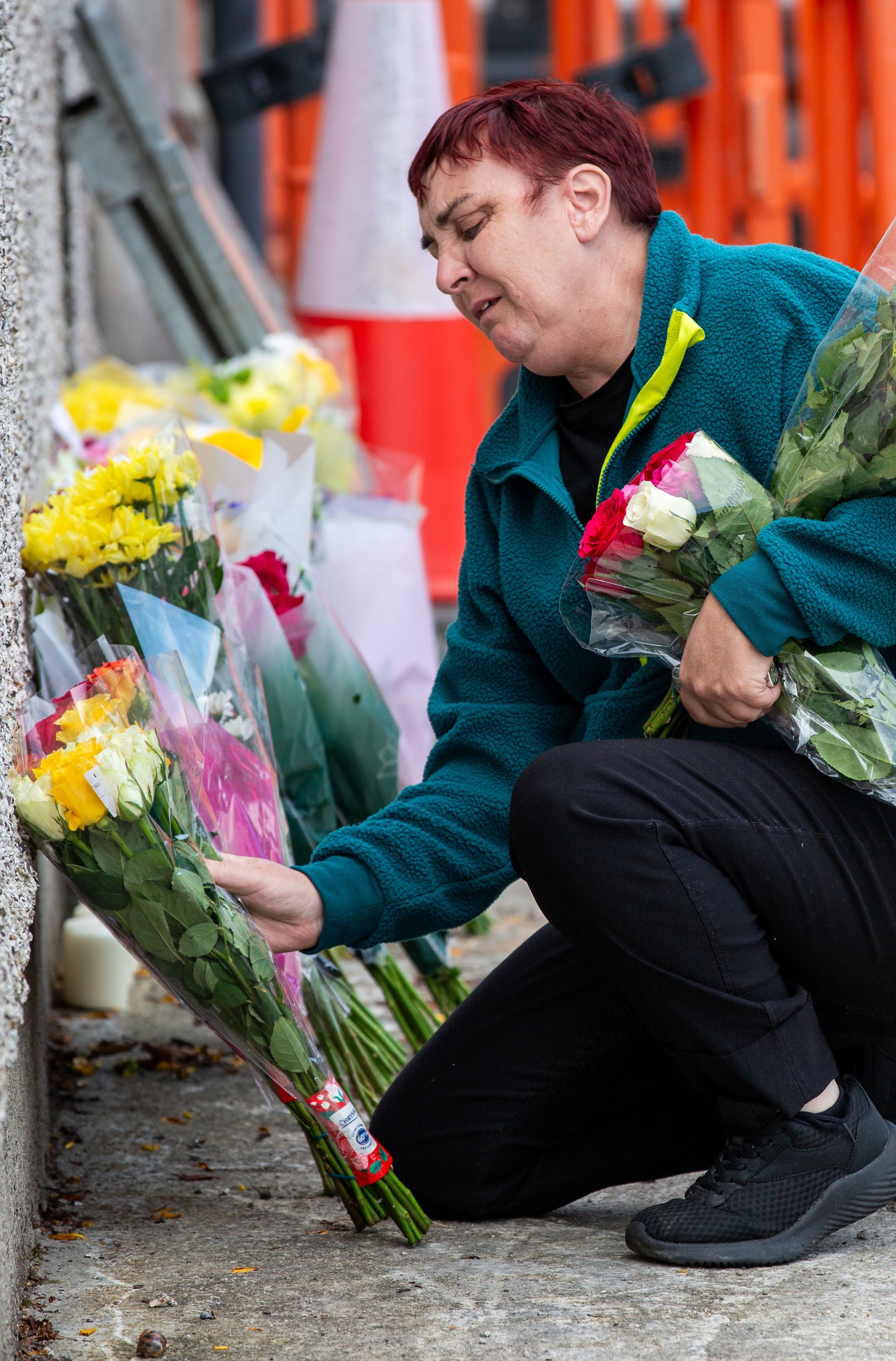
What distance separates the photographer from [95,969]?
253 centimetres

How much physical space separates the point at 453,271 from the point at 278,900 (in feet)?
2.38

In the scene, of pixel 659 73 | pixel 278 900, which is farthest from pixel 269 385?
pixel 659 73

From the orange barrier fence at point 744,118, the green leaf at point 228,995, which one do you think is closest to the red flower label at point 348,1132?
the green leaf at point 228,995

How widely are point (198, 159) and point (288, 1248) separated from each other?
3.62 metres

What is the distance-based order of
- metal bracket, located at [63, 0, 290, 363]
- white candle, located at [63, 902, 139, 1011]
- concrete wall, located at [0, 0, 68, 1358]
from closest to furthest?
concrete wall, located at [0, 0, 68, 1358]
white candle, located at [63, 902, 139, 1011]
metal bracket, located at [63, 0, 290, 363]

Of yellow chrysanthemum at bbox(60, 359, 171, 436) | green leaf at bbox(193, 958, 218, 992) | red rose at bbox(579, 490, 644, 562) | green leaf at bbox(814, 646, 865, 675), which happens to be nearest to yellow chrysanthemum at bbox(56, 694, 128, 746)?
green leaf at bbox(193, 958, 218, 992)

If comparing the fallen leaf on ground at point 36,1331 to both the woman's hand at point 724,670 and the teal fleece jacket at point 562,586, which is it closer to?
the teal fleece jacket at point 562,586

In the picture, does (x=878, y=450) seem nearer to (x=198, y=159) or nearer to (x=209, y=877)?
(x=209, y=877)

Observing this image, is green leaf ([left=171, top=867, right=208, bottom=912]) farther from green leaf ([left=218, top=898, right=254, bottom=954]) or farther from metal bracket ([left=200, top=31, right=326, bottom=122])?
metal bracket ([left=200, top=31, right=326, bottom=122])

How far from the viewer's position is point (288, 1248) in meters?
1.65

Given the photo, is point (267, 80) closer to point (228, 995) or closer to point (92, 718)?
point (92, 718)

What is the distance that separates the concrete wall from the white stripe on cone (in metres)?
1.38

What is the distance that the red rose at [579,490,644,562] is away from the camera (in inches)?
60.1

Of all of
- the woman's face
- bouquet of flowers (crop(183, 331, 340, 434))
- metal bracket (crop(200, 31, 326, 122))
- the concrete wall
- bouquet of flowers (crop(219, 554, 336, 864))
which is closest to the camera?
the concrete wall
